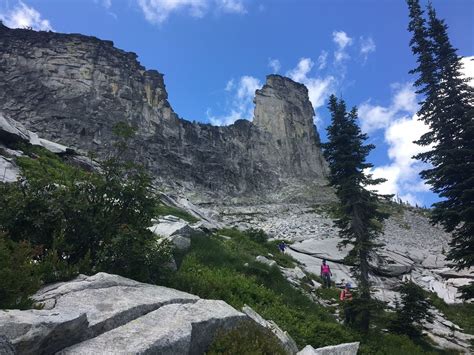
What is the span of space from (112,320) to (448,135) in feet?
62.2

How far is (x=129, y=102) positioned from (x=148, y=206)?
75.0m

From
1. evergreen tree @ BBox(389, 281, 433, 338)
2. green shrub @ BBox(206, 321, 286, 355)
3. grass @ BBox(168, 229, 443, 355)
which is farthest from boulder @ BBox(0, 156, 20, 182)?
evergreen tree @ BBox(389, 281, 433, 338)

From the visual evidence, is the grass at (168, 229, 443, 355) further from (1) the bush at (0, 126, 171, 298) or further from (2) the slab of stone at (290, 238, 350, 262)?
(2) the slab of stone at (290, 238, 350, 262)

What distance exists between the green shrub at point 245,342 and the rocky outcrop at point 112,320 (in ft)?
0.61

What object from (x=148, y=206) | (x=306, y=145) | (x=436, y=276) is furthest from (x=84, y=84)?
(x=148, y=206)

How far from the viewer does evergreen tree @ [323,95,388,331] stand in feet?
55.8

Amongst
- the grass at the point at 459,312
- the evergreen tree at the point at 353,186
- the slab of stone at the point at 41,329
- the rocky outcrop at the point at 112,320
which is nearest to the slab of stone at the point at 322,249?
the grass at the point at 459,312

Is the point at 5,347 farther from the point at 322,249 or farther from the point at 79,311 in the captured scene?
the point at 322,249

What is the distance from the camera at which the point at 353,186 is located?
1861cm

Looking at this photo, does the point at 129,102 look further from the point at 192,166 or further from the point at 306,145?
the point at 306,145

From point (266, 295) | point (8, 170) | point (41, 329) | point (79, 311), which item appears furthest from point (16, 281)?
point (8, 170)

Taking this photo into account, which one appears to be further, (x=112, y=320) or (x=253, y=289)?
(x=253, y=289)

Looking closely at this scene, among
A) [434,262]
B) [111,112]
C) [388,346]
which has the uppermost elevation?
[111,112]

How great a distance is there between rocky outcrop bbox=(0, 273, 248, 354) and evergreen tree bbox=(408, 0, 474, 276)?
1397 centimetres
